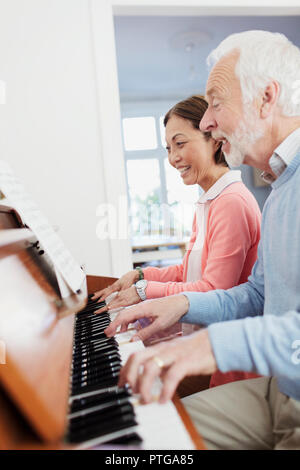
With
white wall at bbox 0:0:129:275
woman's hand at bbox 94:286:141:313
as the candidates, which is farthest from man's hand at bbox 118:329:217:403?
white wall at bbox 0:0:129:275

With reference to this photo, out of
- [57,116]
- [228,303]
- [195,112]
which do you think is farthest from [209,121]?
[57,116]

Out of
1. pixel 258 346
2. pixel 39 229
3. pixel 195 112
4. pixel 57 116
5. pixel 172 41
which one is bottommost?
pixel 258 346

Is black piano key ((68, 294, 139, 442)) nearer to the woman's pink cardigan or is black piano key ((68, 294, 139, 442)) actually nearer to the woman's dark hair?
the woman's pink cardigan

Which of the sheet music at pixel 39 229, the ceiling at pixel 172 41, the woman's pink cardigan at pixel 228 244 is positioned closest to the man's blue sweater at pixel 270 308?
the woman's pink cardigan at pixel 228 244

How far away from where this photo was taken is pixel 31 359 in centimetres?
49

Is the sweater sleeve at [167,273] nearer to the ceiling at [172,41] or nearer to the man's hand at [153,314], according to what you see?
the man's hand at [153,314]

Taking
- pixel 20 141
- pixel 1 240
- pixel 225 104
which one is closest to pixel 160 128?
pixel 20 141

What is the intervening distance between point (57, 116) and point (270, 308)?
62.4 inches

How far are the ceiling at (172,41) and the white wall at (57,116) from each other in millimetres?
2242

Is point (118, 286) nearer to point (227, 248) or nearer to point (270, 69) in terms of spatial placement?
point (227, 248)

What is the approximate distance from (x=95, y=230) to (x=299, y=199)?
133cm

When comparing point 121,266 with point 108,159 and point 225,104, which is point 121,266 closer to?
point 108,159

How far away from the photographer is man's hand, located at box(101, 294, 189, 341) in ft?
2.92

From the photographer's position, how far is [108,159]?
78.7 inches
